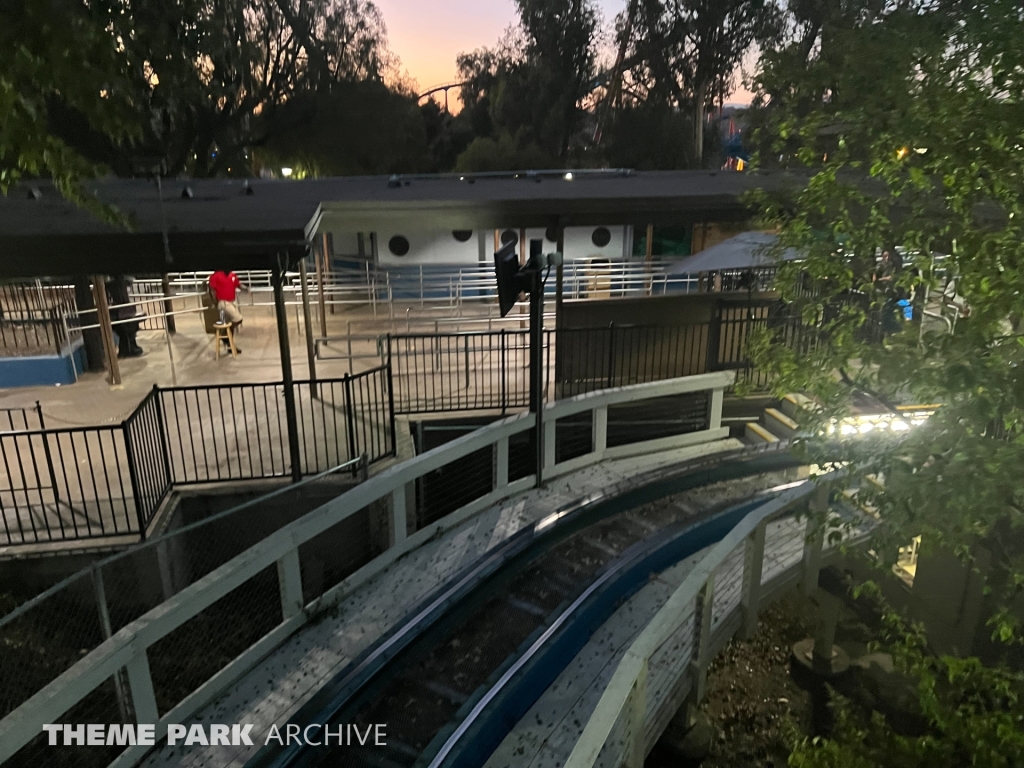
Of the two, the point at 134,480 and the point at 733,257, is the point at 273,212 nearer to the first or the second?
the point at 134,480

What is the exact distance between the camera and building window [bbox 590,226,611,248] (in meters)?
18.7

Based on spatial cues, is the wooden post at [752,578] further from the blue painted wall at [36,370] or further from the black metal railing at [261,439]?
the blue painted wall at [36,370]

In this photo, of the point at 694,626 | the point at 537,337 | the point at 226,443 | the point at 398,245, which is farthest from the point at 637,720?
the point at 398,245

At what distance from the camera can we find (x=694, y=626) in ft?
16.4

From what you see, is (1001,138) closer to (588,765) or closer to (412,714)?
(588,765)

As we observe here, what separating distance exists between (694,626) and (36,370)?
10.5m

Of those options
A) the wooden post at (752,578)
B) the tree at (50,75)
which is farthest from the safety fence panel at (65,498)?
the wooden post at (752,578)

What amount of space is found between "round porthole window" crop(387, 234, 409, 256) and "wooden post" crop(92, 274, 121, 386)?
8.54 m

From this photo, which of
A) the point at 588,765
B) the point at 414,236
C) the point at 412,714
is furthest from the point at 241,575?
the point at 414,236

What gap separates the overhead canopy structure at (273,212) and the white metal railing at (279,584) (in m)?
2.75

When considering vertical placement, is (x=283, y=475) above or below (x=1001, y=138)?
below

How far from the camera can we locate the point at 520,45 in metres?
35.3

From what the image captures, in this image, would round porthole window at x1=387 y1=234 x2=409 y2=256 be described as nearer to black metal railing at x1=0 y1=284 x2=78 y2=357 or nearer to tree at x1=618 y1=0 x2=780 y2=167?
black metal railing at x1=0 y1=284 x2=78 y2=357

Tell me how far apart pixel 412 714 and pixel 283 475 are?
3.69m
